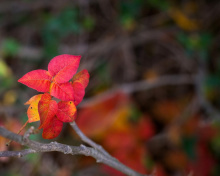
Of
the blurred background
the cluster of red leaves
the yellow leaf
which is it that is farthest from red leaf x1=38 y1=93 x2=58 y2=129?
the yellow leaf

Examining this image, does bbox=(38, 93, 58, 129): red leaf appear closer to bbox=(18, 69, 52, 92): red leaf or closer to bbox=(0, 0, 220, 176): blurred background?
bbox=(18, 69, 52, 92): red leaf

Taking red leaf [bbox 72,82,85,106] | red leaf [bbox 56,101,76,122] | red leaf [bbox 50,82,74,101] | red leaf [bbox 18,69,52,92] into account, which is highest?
red leaf [bbox 18,69,52,92]

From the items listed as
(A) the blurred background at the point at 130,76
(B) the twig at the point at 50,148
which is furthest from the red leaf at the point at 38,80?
(A) the blurred background at the point at 130,76

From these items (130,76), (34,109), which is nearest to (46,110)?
(34,109)

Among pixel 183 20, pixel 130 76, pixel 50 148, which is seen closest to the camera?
pixel 50 148

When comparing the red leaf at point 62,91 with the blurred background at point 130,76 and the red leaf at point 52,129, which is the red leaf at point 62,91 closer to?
the red leaf at point 52,129

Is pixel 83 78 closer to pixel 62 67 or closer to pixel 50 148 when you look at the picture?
pixel 62 67
